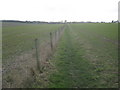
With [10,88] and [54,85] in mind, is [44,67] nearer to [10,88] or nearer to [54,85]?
[54,85]

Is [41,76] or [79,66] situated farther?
[79,66]

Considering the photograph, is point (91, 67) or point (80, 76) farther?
point (91, 67)

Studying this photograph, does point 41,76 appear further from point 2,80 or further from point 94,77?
point 94,77

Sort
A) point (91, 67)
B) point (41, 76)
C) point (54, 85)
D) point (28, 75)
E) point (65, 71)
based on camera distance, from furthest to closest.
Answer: point (91, 67) → point (65, 71) → point (41, 76) → point (28, 75) → point (54, 85)

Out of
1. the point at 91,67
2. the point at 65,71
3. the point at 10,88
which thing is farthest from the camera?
the point at 91,67

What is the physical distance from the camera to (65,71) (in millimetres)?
8492

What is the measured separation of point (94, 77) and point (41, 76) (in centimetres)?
235

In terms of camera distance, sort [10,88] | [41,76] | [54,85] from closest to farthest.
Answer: [10,88]
[54,85]
[41,76]

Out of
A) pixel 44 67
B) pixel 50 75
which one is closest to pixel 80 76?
pixel 50 75

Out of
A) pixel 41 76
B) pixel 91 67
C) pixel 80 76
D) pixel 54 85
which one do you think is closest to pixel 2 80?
pixel 41 76

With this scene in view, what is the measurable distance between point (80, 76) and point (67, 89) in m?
1.54

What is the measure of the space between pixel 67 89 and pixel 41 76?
1.78 meters

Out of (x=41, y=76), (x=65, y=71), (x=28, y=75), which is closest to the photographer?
(x=28, y=75)

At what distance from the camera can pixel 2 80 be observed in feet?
23.5
